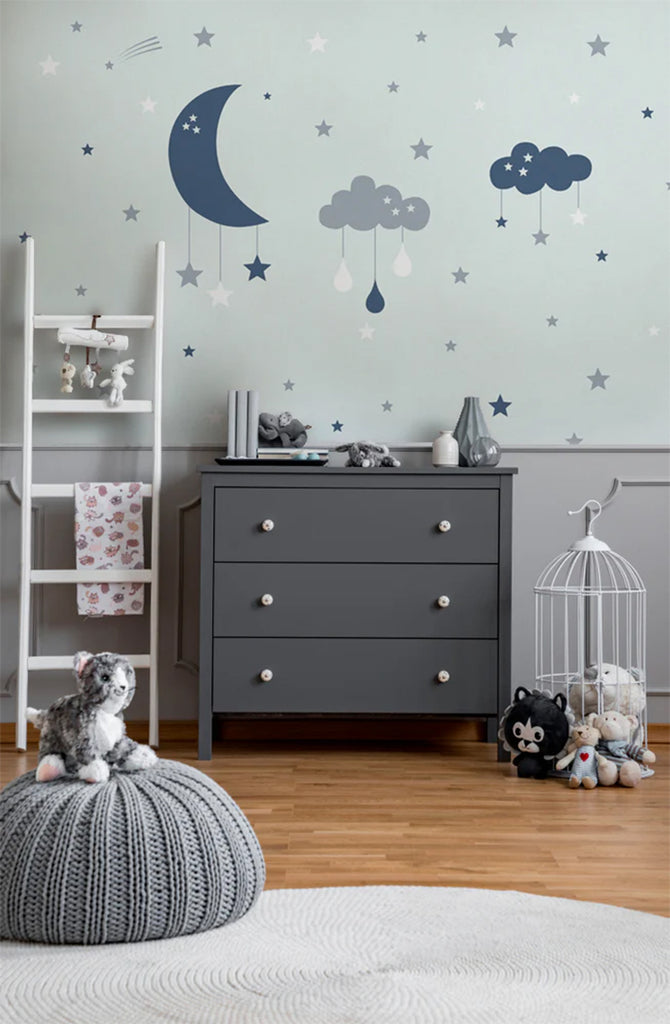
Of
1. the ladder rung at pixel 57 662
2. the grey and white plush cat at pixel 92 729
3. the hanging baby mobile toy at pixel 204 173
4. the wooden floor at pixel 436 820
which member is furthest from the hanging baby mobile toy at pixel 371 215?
the grey and white plush cat at pixel 92 729

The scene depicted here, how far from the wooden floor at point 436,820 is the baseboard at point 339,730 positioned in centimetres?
7

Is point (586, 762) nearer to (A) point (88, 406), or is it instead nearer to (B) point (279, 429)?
(B) point (279, 429)

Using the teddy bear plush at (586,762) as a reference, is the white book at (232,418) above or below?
above

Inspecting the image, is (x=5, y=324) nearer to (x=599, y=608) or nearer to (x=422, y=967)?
(x=599, y=608)

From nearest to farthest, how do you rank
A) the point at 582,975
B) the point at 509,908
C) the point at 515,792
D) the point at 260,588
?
the point at 582,975 → the point at 509,908 → the point at 515,792 → the point at 260,588

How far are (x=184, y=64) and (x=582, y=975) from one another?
2944 millimetres

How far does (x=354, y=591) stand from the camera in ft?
9.80

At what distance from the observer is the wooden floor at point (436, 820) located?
1956mm

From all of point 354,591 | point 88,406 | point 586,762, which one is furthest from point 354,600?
point 88,406

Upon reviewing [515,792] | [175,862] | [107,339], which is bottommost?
[515,792]

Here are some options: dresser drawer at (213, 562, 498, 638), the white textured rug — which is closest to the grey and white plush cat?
the white textured rug

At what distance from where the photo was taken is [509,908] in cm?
175

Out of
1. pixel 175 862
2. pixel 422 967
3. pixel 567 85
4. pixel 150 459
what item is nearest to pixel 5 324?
pixel 150 459

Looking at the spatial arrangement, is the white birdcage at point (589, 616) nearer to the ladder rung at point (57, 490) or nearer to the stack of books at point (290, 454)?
the stack of books at point (290, 454)
